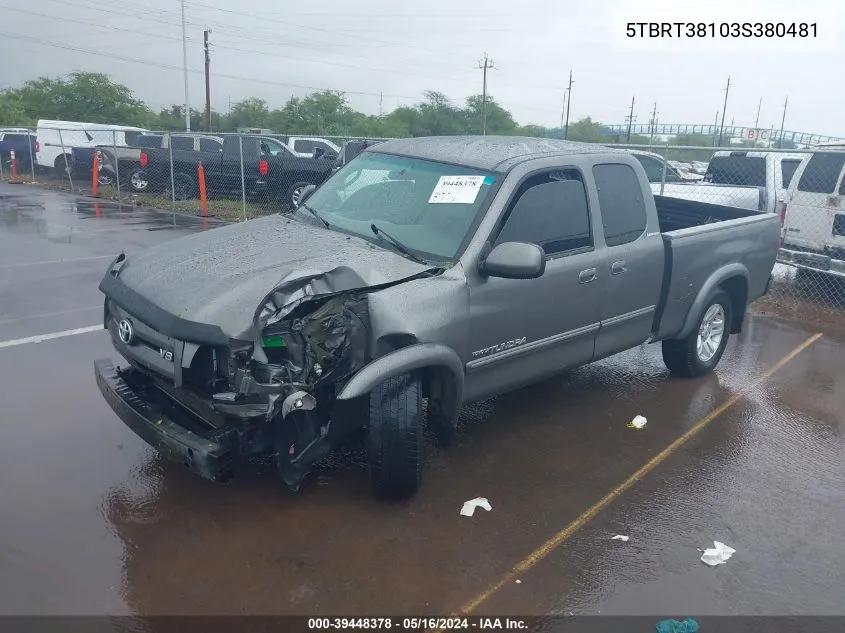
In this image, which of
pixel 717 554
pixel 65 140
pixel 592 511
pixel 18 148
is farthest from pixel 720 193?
pixel 18 148

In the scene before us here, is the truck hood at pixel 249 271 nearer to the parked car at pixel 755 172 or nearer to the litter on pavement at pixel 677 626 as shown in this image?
the litter on pavement at pixel 677 626

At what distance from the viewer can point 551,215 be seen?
471cm

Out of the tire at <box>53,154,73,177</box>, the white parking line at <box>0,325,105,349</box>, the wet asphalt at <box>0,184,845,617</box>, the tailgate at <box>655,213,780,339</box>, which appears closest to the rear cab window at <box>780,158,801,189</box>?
the tailgate at <box>655,213,780,339</box>

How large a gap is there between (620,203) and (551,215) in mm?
830

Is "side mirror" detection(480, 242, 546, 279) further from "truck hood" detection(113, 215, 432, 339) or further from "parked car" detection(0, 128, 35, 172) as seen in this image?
"parked car" detection(0, 128, 35, 172)

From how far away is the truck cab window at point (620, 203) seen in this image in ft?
16.7

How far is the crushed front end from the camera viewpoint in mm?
3395

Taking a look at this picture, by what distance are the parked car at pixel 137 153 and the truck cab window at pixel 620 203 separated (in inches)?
532

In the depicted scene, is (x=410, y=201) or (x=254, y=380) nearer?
(x=254, y=380)

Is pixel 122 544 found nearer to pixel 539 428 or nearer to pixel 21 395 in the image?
pixel 21 395

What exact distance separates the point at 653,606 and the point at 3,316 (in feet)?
21.7

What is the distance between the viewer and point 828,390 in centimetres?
622

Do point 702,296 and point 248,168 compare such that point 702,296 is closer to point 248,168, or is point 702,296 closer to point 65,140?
point 248,168

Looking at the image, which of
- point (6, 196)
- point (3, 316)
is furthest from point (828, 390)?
point (6, 196)
